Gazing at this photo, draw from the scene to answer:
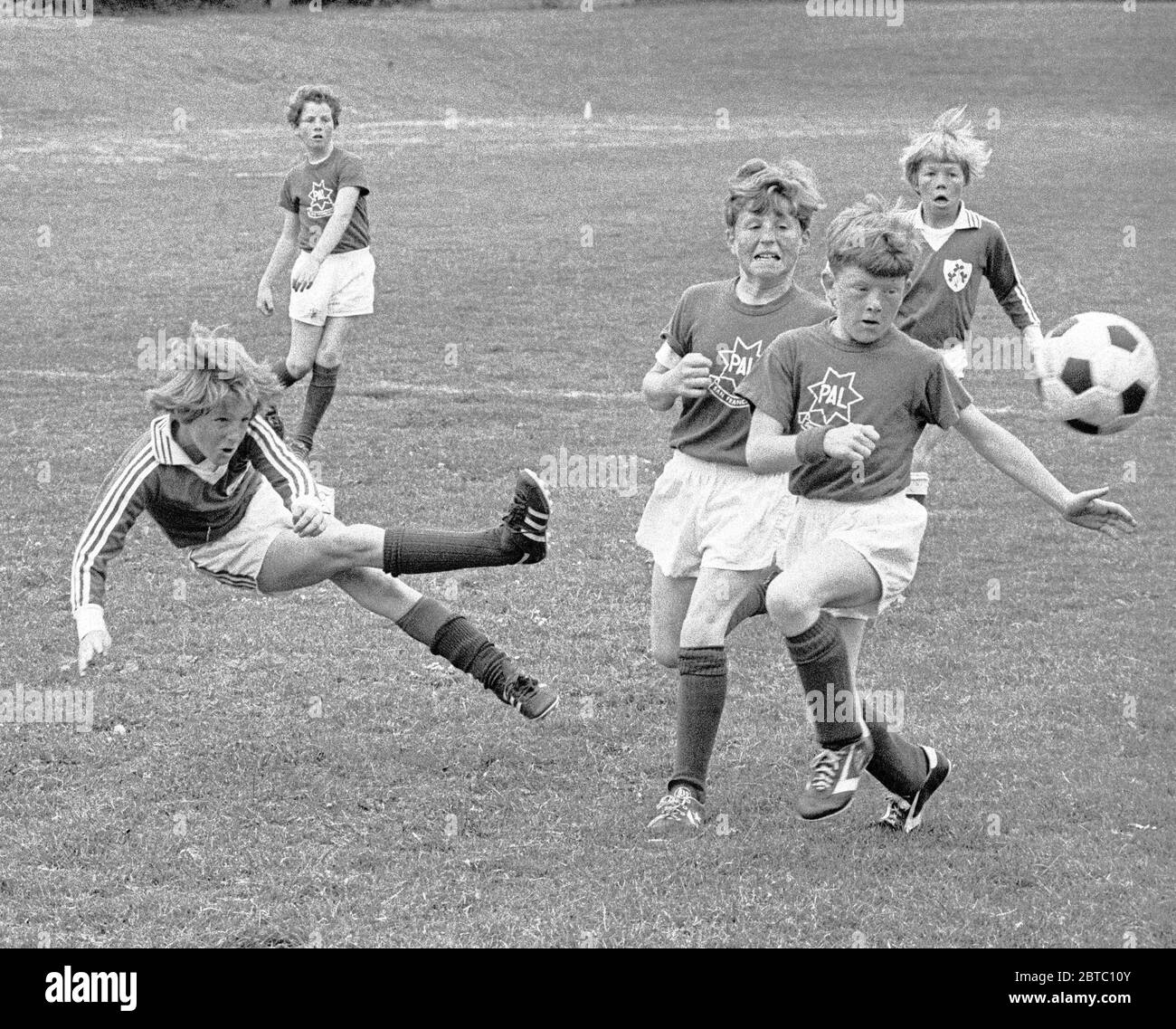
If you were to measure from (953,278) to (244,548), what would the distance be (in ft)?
11.5

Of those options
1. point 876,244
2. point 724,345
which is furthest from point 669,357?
point 876,244

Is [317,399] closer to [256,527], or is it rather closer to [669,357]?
[256,527]

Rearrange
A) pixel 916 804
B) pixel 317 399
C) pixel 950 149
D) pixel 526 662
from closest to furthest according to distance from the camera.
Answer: pixel 916 804
pixel 526 662
pixel 950 149
pixel 317 399

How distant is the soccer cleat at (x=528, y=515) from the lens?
5516 millimetres

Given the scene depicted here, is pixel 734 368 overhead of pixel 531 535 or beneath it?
overhead

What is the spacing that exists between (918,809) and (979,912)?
0.58m

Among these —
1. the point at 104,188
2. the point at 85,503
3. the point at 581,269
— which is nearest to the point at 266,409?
the point at 85,503

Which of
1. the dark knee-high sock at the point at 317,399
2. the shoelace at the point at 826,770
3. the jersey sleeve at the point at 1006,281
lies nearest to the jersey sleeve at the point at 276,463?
the shoelace at the point at 826,770

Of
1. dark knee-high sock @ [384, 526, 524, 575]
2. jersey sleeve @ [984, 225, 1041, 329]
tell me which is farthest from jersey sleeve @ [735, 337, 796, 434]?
jersey sleeve @ [984, 225, 1041, 329]

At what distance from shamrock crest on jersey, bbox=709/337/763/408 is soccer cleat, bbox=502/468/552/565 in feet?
2.24

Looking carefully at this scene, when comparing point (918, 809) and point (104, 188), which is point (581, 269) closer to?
point (104, 188)

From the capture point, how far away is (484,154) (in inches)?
1109

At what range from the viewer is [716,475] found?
17.8 ft

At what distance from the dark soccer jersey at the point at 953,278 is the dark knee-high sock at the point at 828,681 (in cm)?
284
